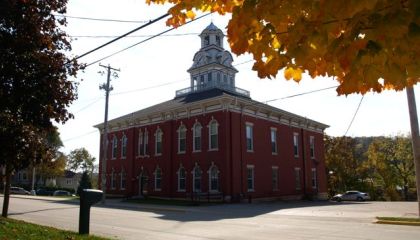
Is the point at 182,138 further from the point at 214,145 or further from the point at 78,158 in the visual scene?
the point at 78,158

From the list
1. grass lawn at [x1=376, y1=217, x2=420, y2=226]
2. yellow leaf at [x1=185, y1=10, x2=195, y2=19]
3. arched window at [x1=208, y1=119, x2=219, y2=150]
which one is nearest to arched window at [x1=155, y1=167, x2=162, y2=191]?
arched window at [x1=208, y1=119, x2=219, y2=150]

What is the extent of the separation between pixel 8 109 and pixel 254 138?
2813cm

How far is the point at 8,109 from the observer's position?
14.2m

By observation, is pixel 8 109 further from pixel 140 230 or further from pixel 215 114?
pixel 215 114

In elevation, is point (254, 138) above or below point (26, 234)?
above

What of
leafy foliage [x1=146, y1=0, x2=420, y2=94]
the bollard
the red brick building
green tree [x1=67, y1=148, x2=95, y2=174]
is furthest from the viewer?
green tree [x1=67, y1=148, x2=95, y2=174]

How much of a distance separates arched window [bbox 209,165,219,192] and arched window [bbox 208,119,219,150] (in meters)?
1.80

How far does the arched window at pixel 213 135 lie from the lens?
37.8 meters

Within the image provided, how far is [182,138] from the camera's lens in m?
41.6

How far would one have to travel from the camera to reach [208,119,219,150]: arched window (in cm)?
3784

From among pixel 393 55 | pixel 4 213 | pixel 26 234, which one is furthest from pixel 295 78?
pixel 4 213

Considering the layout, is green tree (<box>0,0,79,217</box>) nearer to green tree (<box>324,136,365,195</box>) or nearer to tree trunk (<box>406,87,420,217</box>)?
tree trunk (<box>406,87,420,217</box>)

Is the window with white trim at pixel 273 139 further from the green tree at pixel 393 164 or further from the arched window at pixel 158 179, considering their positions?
the green tree at pixel 393 164

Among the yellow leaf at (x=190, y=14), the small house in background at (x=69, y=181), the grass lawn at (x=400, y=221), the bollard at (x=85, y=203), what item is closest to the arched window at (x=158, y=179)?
the grass lawn at (x=400, y=221)
